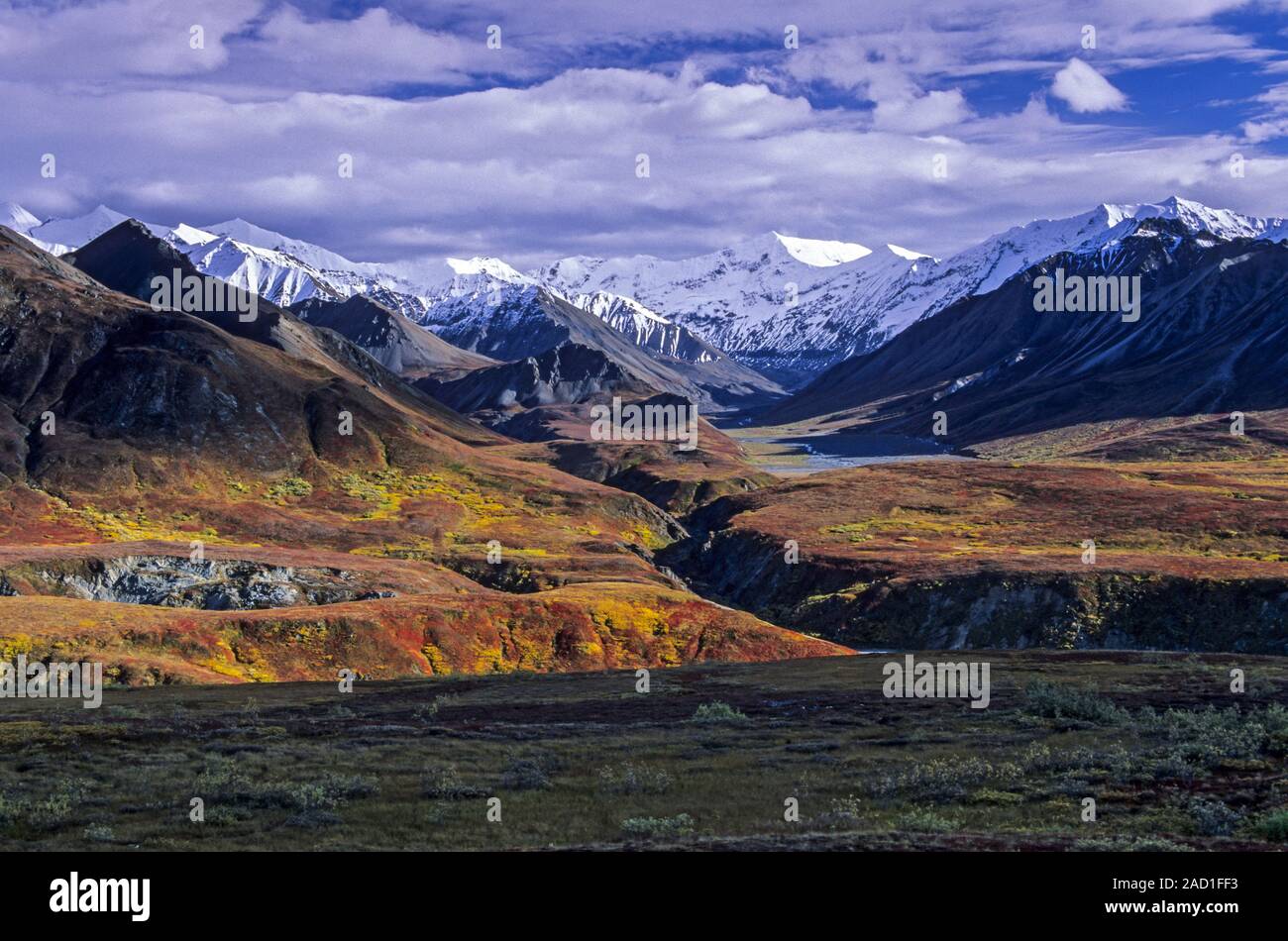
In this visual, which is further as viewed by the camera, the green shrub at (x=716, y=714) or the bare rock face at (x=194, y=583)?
the bare rock face at (x=194, y=583)

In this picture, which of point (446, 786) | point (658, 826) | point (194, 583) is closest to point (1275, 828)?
point (658, 826)

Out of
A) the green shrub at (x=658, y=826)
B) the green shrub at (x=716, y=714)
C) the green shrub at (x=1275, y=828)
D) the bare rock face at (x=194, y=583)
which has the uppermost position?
the bare rock face at (x=194, y=583)

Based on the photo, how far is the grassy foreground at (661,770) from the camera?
2352 cm

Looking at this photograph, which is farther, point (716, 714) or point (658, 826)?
point (716, 714)

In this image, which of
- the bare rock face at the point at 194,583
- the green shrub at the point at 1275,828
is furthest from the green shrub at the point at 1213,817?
the bare rock face at the point at 194,583

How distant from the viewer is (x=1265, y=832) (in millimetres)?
22359

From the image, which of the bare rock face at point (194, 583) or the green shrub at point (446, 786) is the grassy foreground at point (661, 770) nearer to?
the green shrub at point (446, 786)

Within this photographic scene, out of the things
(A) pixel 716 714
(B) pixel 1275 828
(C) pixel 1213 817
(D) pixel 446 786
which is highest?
(B) pixel 1275 828

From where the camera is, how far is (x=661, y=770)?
31.5m

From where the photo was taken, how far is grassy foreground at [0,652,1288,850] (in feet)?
77.2

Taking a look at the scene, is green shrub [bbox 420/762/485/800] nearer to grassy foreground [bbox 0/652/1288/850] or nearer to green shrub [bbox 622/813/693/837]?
grassy foreground [bbox 0/652/1288/850]

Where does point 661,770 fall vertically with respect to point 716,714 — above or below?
above

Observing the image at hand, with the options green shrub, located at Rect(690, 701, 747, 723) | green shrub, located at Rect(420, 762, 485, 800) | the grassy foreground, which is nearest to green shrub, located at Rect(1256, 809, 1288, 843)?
the grassy foreground

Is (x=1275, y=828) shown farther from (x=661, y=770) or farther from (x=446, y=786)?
(x=446, y=786)
